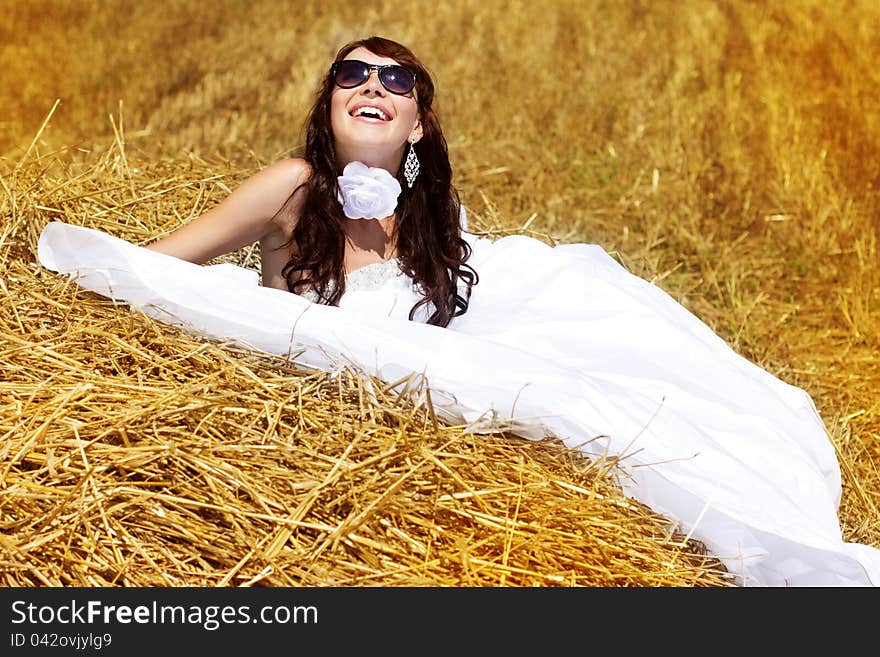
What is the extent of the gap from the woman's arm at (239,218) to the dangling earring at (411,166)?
311 mm

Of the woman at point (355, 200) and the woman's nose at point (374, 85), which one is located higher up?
the woman's nose at point (374, 85)

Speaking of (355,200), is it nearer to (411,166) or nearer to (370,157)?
(370,157)

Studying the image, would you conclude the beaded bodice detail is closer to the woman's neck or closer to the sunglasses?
the woman's neck

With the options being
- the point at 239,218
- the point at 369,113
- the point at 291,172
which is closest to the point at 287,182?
→ the point at 291,172

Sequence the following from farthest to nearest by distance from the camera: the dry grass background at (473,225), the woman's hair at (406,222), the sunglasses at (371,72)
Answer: the woman's hair at (406,222) → the sunglasses at (371,72) → the dry grass background at (473,225)

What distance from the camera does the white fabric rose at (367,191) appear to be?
123 inches

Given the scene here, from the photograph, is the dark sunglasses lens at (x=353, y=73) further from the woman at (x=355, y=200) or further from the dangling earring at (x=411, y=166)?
the dangling earring at (x=411, y=166)

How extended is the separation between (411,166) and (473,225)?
1.20 meters

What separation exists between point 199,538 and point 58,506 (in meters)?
0.30

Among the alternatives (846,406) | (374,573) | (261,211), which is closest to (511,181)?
(846,406)

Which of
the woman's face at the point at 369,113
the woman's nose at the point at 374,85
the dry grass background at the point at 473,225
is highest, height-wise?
the woman's nose at the point at 374,85

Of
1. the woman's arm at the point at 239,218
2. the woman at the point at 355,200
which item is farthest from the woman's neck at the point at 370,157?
the woman's arm at the point at 239,218

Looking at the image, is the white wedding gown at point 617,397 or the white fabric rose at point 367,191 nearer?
the white wedding gown at point 617,397

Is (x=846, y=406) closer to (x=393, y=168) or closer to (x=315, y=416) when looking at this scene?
(x=393, y=168)
